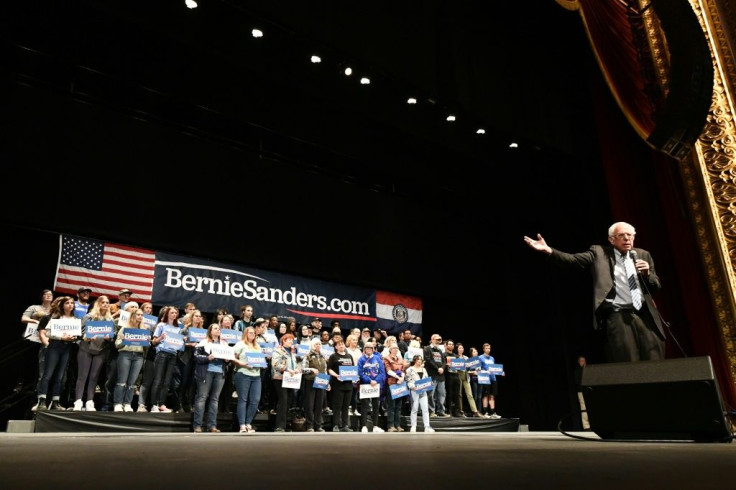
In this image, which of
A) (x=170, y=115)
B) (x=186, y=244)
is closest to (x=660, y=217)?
(x=186, y=244)

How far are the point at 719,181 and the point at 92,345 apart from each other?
744 cm

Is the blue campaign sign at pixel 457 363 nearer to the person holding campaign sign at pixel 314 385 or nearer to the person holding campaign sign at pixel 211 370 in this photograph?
the person holding campaign sign at pixel 314 385

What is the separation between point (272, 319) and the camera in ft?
29.9

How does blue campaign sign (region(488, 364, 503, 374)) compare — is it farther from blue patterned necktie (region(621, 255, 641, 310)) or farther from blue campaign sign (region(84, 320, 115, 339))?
blue patterned necktie (region(621, 255, 641, 310))

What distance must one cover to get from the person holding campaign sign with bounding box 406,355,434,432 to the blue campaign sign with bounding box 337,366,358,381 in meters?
1.11

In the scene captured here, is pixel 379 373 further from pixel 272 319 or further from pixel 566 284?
pixel 566 284

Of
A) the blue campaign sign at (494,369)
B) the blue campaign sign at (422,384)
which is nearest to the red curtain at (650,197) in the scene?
the blue campaign sign at (422,384)

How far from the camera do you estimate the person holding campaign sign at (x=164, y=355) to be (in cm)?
738

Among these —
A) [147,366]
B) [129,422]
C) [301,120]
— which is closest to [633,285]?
[129,422]

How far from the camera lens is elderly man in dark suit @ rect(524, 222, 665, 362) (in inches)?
141

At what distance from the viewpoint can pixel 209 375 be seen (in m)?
7.03

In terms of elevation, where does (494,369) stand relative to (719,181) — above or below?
below

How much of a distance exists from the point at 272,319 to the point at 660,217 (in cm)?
590

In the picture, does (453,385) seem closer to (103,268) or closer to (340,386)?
(340,386)
